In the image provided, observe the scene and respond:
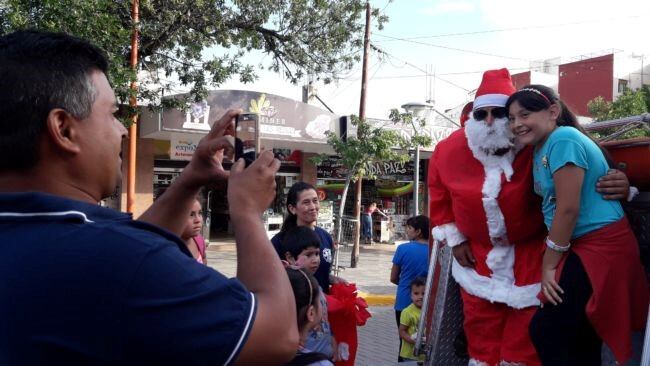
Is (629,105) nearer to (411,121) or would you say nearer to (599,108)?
(599,108)

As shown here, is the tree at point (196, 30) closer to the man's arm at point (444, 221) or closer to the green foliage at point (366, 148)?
the green foliage at point (366, 148)

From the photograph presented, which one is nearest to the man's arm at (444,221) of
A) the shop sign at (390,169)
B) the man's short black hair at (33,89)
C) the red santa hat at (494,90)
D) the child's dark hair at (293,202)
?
the red santa hat at (494,90)

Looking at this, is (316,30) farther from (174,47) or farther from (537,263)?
(537,263)

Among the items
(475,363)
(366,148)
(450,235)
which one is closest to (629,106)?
(366,148)

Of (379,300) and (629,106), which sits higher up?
(629,106)

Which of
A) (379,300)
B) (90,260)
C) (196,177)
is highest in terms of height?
(196,177)

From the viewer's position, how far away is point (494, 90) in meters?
3.55

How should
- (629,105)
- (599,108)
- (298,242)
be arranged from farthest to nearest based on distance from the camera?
(599,108), (629,105), (298,242)

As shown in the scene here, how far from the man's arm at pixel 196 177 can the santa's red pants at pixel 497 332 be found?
208 cm

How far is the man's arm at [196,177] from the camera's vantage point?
171 centimetres

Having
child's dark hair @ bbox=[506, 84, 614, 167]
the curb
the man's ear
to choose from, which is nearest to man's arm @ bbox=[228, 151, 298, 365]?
the man's ear

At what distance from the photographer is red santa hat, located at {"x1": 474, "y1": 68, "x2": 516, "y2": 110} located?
11.6ft

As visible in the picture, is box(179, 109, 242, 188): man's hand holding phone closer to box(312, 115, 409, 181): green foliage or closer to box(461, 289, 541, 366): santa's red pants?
box(461, 289, 541, 366): santa's red pants

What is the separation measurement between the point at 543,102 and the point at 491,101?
0.48 metres
